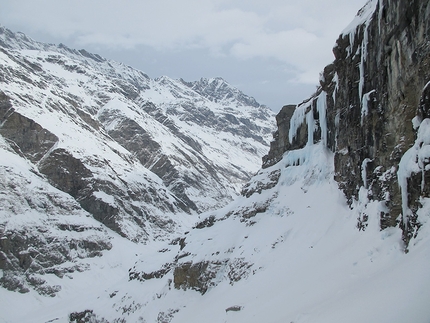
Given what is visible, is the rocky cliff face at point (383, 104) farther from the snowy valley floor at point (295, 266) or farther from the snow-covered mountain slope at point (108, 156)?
the snow-covered mountain slope at point (108, 156)

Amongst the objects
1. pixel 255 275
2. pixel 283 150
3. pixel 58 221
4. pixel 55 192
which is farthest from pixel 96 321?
pixel 55 192

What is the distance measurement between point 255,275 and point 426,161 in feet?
55.3

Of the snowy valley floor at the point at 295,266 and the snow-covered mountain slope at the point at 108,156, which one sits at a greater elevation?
the snow-covered mountain slope at the point at 108,156

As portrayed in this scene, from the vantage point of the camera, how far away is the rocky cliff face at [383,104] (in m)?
16.1

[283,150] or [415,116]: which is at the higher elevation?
[283,150]

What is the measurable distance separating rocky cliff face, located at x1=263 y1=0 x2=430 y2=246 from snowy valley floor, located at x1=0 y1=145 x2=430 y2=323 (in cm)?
116

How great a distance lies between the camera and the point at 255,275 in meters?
28.3

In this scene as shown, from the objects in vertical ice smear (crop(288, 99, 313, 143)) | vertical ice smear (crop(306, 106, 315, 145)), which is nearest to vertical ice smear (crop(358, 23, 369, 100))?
vertical ice smear (crop(306, 106, 315, 145))

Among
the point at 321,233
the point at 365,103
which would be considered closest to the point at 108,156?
the point at 321,233

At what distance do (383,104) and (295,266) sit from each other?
11.4 m

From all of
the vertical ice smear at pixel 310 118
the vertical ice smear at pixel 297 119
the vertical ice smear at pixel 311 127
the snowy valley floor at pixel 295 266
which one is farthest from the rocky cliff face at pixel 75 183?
the vertical ice smear at pixel 311 127

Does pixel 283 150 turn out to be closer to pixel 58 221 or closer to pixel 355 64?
pixel 355 64

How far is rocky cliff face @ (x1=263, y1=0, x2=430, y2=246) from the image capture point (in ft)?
52.7

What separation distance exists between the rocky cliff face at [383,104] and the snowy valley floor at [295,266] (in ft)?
3.82
